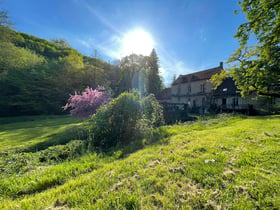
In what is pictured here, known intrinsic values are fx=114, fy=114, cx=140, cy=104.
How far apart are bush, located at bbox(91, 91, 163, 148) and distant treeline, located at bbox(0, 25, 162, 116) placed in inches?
560

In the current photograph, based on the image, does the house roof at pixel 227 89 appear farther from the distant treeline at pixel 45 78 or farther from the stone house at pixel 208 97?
the distant treeline at pixel 45 78

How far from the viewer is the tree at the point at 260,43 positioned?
12.9 feet

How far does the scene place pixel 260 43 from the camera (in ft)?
16.4

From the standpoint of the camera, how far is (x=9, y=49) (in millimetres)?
21672

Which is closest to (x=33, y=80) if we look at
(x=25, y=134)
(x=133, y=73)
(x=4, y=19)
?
(x=4, y=19)

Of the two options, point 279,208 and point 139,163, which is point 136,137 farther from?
point 279,208

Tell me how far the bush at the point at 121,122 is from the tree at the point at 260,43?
5.15 meters

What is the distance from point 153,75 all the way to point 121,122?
2305cm

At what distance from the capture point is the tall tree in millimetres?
26169

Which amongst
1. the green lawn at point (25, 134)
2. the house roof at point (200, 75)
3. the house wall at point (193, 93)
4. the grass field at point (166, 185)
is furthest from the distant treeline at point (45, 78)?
the grass field at point (166, 185)

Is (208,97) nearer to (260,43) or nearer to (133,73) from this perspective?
(133,73)

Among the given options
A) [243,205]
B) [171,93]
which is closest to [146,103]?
[243,205]

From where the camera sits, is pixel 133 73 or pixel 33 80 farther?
pixel 133 73

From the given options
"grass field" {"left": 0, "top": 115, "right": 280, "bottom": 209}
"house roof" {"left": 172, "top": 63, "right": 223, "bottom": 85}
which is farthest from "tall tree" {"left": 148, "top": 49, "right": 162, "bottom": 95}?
"grass field" {"left": 0, "top": 115, "right": 280, "bottom": 209}
